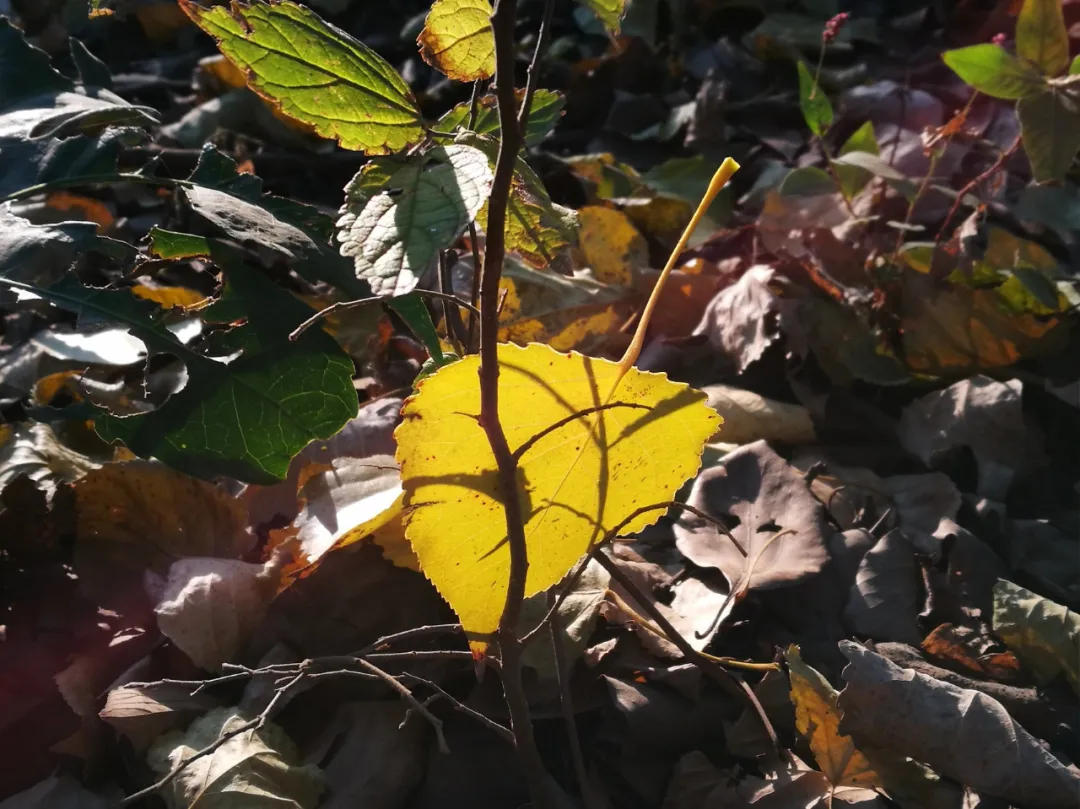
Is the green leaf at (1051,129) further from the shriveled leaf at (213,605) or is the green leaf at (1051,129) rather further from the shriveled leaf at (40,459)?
the shriveled leaf at (40,459)

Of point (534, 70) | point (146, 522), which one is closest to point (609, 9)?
point (534, 70)

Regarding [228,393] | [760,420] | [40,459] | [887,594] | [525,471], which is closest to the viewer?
[525,471]

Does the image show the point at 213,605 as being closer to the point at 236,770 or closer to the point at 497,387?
→ the point at 236,770

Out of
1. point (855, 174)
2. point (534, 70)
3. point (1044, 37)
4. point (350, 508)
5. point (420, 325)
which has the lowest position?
point (350, 508)

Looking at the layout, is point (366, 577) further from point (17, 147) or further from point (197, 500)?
point (17, 147)

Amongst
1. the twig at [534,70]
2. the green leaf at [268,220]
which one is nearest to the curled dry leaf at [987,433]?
the green leaf at [268,220]

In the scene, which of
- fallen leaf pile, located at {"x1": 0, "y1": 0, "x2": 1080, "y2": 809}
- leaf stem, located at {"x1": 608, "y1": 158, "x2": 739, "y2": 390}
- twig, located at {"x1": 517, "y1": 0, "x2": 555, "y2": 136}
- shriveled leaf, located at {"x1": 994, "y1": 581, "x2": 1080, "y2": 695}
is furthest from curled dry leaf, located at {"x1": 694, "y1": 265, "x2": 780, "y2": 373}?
twig, located at {"x1": 517, "y1": 0, "x2": 555, "y2": 136}
